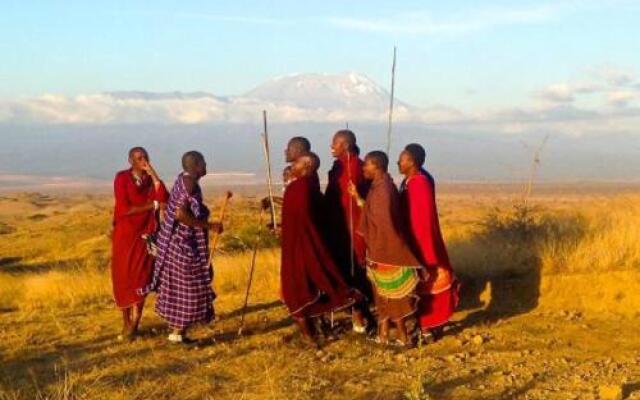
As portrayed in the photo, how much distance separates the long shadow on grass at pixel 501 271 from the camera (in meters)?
9.87

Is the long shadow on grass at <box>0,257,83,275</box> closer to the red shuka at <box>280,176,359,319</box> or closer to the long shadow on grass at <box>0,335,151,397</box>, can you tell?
the long shadow on grass at <box>0,335,151,397</box>


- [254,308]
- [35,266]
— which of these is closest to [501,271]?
[254,308]

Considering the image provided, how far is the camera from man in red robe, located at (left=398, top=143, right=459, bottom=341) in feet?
26.7

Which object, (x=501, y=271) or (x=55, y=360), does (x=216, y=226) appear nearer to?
(x=55, y=360)

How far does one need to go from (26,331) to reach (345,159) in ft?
13.4

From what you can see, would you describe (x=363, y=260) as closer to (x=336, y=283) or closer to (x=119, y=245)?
(x=336, y=283)

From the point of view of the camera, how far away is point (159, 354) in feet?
26.2

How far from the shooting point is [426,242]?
8.18 meters

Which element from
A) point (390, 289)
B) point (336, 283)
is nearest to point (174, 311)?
point (336, 283)

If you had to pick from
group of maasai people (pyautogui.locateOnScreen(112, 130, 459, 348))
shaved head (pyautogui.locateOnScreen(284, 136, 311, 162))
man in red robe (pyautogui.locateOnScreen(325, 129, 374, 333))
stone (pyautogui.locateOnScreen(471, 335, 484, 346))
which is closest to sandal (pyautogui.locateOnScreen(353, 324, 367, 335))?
man in red robe (pyautogui.locateOnScreen(325, 129, 374, 333))

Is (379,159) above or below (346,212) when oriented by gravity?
above

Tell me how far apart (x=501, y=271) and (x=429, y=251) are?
2.50 meters

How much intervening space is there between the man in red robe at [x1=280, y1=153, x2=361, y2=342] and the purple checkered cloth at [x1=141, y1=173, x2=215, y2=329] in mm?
756

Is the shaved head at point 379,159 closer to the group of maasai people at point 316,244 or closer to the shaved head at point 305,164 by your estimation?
the group of maasai people at point 316,244
